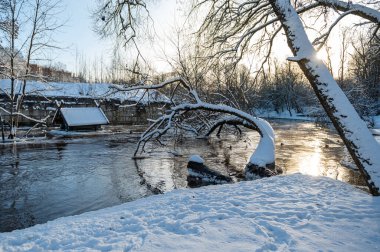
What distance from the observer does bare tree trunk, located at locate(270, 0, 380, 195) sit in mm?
5453

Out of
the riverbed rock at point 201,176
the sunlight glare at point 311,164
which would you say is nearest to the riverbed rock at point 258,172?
the riverbed rock at point 201,176

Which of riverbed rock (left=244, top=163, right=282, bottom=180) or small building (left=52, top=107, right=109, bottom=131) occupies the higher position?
small building (left=52, top=107, right=109, bottom=131)

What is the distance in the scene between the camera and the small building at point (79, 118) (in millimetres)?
27875

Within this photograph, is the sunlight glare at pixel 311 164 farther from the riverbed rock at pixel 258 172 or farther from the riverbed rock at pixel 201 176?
the riverbed rock at pixel 201 176

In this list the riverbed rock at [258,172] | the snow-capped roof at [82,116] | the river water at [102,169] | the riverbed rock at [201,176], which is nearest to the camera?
the river water at [102,169]

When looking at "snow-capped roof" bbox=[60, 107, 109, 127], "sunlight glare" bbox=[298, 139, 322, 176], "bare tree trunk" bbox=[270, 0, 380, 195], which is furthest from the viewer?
"snow-capped roof" bbox=[60, 107, 109, 127]

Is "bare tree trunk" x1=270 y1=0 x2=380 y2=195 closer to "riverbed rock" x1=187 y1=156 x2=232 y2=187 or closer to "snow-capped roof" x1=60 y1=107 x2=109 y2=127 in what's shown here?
"riverbed rock" x1=187 y1=156 x2=232 y2=187

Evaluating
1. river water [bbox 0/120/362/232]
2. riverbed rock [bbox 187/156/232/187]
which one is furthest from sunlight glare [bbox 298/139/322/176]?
riverbed rock [bbox 187/156/232/187]

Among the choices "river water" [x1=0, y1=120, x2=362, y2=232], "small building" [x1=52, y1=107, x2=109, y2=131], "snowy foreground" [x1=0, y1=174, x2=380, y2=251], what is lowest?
"river water" [x1=0, y1=120, x2=362, y2=232]

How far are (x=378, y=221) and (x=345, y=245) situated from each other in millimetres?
1029

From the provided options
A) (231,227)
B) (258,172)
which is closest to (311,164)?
(258,172)

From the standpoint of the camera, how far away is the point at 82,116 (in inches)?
1137

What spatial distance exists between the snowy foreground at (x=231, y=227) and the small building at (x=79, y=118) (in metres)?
24.1

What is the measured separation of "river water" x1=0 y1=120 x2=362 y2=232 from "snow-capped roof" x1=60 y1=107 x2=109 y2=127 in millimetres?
6065
